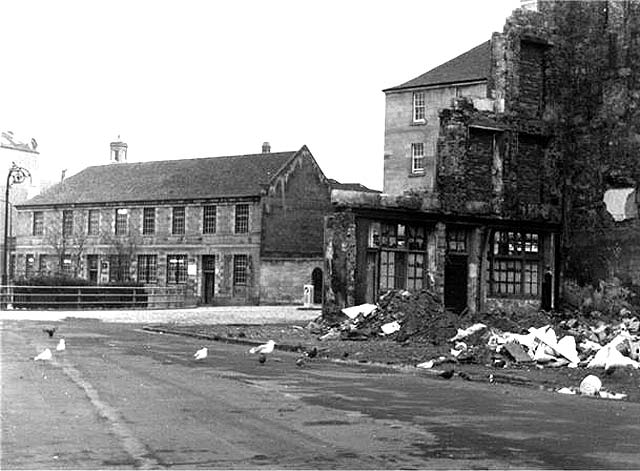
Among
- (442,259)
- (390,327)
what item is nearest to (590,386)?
(390,327)

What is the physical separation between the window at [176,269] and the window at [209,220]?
273cm

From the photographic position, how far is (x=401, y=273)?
103 ft

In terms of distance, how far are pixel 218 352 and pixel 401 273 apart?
11.7 meters

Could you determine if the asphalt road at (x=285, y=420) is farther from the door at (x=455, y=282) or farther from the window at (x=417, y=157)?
the window at (x=417, y=157)

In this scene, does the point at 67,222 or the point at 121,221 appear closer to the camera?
the point at 121,221

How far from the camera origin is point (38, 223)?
73062 mm

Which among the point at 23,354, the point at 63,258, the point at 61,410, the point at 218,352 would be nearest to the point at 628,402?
the point at 61,410

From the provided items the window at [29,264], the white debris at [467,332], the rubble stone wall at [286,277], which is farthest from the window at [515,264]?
the window at [29,264]

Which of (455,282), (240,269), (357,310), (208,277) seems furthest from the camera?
(208,277)

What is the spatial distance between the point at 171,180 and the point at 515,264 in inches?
1509

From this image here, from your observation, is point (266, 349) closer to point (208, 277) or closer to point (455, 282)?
point (455, 282)

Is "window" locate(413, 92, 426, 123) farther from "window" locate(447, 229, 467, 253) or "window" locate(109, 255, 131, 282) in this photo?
"window" locate(447, 229, 467, 253)

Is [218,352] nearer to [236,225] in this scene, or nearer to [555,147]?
[555,147]

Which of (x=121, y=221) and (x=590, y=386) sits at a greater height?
(x=121, y=221)
